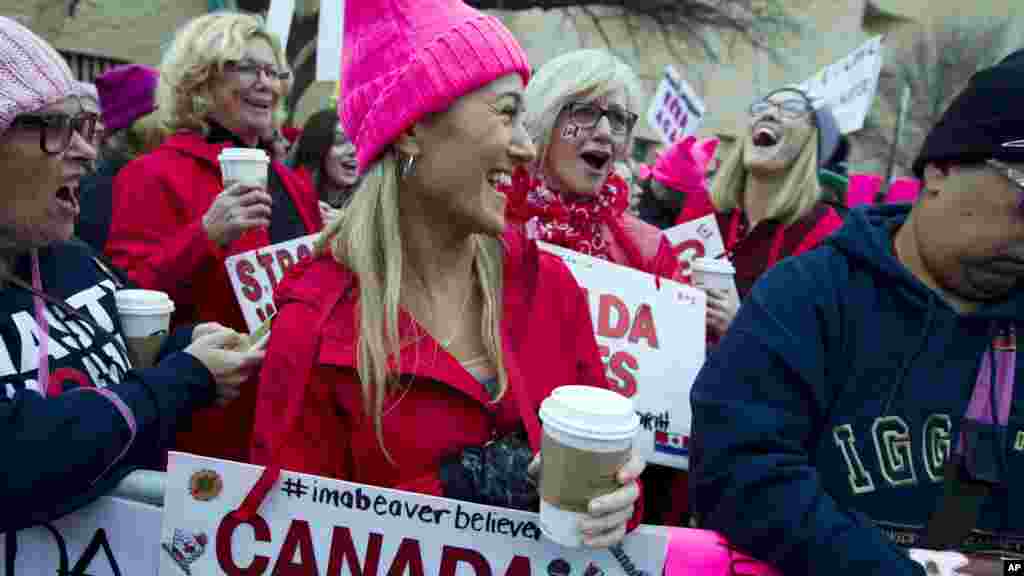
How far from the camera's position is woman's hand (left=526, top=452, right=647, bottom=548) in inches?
52.7

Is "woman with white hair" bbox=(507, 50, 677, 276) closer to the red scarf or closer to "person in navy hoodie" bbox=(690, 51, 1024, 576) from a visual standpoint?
the red scarf

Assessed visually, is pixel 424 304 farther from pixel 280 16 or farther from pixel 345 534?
pixel 280 16

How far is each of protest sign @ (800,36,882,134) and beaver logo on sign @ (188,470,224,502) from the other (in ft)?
15.1

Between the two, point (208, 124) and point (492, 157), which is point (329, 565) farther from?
point (208, 124)

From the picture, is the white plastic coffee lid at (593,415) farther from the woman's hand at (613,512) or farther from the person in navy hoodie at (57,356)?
the person in navy hoodie at (57,356)

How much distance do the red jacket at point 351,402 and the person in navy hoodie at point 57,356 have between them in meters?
0.24

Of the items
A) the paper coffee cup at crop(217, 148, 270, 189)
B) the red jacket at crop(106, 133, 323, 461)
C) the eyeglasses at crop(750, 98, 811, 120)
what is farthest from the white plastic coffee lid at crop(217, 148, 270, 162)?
the eyeglasses at crop(750, 98, 811, 120)

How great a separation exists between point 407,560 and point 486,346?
49 cm

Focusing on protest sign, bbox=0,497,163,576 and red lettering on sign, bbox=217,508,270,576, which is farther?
protest sign, bbox=0,497,163,576

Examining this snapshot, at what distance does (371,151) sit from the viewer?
1.82 metres

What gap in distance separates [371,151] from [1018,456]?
1505 millimetres

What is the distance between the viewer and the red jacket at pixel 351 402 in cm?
163

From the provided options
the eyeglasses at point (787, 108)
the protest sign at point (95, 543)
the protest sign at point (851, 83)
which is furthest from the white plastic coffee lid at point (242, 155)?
the protest sign at point (851, 83)

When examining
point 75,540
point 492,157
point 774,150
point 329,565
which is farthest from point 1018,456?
point 774,150
